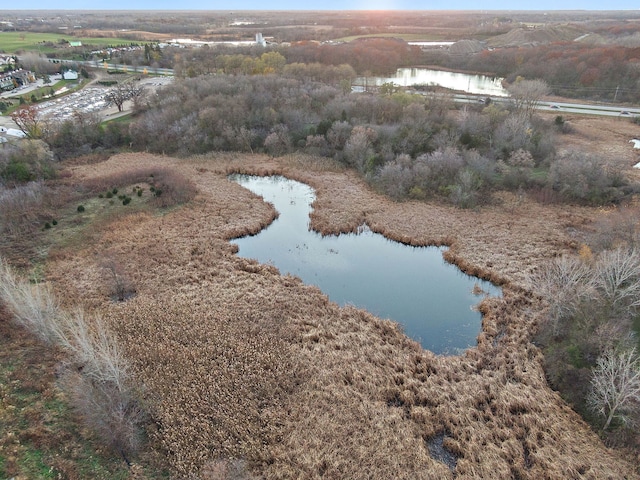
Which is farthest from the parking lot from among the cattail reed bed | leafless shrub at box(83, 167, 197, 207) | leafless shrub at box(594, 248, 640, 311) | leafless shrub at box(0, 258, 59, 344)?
leafless shrub at box(594, 248, 640, 311)

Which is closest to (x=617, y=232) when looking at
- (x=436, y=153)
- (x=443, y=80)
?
(x=436, y=153)

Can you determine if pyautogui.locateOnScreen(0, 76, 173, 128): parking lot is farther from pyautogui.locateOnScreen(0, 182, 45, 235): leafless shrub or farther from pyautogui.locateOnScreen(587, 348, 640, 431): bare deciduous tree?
pyautogui.locateOnScreen(587, 348, 640, 431): bare deciduous tree

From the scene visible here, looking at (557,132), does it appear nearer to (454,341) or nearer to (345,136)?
(345,136)

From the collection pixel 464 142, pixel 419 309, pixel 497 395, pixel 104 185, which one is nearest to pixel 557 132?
pixel 464 142

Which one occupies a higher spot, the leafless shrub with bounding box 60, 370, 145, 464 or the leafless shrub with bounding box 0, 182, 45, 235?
the leafless shrub with bounding box 0, 182, 45, 235

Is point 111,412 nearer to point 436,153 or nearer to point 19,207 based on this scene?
point 19,207

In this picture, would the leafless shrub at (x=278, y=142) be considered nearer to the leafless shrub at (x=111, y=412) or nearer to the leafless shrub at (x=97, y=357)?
the leafless shrub at (x=97, y=357)
